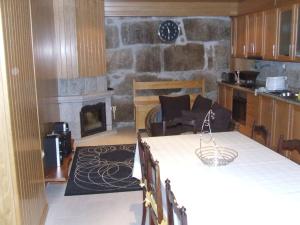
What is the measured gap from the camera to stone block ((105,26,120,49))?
6.51m

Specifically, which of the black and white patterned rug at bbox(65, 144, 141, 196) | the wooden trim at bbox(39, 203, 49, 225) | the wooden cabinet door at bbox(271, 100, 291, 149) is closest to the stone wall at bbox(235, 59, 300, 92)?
the wooden cabinet door at bbox(271, 100, 291, 149)

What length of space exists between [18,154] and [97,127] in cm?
389

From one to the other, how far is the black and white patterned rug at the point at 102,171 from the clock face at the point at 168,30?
2337 millimetres

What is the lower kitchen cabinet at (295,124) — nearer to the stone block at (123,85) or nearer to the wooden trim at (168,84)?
the wooden trim at (168,84)

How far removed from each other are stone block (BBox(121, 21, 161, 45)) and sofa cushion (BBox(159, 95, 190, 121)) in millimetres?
1520

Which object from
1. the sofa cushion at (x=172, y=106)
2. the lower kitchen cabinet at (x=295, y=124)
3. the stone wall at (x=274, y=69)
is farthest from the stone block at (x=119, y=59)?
the lower kitchen cabinet at (x=295, y=124)

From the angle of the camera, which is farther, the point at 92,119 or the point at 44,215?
the point at 92,119

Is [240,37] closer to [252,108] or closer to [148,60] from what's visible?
[252,108]

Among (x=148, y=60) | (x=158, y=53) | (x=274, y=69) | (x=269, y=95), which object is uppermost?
(x=158, y=53)

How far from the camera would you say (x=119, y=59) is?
21.8 feet

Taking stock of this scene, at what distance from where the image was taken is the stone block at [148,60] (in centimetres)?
673

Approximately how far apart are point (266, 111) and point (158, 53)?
2.52m

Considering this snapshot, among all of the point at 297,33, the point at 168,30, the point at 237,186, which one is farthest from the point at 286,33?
the point at 237,186

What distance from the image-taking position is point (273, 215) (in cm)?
172
